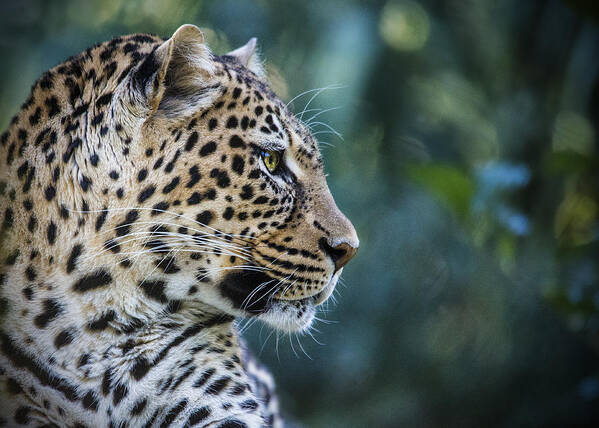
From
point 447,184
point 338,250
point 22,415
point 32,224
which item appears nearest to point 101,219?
point 32,224

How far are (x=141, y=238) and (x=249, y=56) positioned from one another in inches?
30.0

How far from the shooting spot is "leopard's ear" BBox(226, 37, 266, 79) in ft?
5.81

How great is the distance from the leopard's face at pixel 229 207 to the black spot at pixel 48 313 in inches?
7.4

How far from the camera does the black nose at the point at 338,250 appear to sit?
149cm

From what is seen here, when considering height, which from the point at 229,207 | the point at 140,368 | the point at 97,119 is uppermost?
the point at 97,119

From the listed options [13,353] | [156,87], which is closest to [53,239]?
[13,353]

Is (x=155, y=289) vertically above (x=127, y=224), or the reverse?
(x=127, y=224)

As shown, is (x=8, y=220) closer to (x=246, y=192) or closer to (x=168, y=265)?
(x=168, y=265)

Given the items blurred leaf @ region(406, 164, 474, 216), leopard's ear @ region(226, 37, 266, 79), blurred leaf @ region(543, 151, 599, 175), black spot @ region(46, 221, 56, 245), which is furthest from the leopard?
blurred leaf @ region(543, 151, 599, 175)

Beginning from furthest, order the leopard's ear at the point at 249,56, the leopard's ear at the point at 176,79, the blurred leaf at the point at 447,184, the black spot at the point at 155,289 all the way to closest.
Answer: the blurred leaf at the point at 447,184, the leopard's ear at the point at 249,56, the black spot at the point at 155,289, the leopard's ear at the point at 176,79

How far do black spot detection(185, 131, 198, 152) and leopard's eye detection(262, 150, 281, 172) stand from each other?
0.19 metres

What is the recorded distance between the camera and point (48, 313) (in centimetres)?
133

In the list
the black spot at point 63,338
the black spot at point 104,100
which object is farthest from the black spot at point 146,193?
the black spot at point 63,338

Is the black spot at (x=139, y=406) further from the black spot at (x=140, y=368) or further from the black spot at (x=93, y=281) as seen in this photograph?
the black spot at (x=93, y=281)
